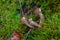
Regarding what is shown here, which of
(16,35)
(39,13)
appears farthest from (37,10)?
(16,35)

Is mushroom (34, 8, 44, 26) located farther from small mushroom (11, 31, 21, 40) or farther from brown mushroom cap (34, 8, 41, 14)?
small mushroom (11, 31, 21, 40)

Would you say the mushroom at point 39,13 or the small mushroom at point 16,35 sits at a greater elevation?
the mushroom at point 39,13

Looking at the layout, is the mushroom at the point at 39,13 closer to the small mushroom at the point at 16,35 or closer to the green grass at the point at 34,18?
the green grass at the point at 34,18

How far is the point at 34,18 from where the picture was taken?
7.41ft

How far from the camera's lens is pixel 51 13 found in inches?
88.8

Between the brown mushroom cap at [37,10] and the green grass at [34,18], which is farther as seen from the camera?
the brown mushroom cap at [37,10]

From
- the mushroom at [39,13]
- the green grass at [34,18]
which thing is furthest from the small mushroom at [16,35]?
the mushroom at [39,13]

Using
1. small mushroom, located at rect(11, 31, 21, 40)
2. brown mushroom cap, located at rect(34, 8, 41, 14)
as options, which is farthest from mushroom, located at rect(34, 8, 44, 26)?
small mushroom, located at rect(11, 31, 21, 40)

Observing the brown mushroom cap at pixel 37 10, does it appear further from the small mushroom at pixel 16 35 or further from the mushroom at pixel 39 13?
the small mushroom at pixel 16 35

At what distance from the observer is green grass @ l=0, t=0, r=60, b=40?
2.11 meters

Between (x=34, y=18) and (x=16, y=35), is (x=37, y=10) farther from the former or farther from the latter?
(x=16, y=35)

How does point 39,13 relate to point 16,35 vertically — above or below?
above

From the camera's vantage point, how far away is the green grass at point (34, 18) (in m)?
2.11

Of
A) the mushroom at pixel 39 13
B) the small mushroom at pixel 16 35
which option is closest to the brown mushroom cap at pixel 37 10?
the mushroom at pixel 39 13
